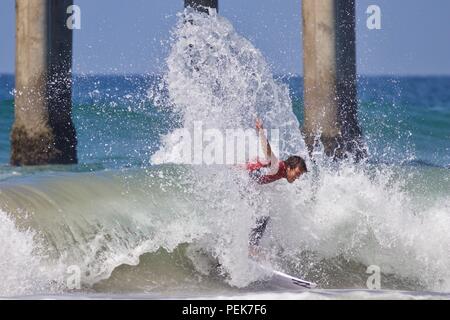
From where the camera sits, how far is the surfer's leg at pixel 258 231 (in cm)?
966

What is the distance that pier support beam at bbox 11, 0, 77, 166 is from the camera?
15367 millimetres

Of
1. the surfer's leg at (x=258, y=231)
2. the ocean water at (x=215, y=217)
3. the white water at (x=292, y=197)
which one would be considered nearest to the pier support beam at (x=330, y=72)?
the ocean water at (x=215, y=217)

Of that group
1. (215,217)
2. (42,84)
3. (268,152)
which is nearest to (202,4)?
(42,84)

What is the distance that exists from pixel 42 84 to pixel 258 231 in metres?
6.62

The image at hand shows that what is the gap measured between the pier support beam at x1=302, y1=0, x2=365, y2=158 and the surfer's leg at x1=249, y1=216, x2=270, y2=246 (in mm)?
5114

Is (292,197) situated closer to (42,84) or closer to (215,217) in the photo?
(215,217)

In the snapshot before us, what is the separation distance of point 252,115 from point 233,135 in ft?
1.27

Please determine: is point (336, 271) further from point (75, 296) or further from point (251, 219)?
point (75, 296)

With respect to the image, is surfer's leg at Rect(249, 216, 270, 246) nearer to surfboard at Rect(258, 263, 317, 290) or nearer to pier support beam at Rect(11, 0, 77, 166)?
surfboard at Rect(258, 263, 317, 290)

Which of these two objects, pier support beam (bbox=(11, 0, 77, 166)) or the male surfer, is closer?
the male surfer

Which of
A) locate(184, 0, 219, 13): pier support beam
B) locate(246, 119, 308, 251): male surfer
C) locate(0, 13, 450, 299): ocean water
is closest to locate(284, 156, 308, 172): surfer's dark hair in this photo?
locate(246, 119, 308, 251): male surfer

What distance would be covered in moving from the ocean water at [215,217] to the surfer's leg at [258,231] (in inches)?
2.2

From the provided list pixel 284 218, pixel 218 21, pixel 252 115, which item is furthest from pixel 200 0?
pixel 284 218

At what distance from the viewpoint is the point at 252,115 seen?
11.3 meters
